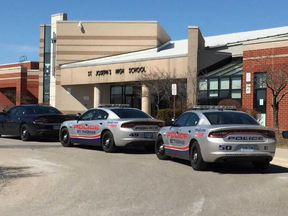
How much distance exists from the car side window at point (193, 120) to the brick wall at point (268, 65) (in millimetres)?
13011

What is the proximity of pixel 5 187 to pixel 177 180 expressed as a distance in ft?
11.1

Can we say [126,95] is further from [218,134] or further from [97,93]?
[218,134]

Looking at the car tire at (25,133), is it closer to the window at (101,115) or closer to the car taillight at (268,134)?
the window at (101,115)

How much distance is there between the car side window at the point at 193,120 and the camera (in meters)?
10.7

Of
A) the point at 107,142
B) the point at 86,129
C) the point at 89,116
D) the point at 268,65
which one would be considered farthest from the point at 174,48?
the point at 107,142

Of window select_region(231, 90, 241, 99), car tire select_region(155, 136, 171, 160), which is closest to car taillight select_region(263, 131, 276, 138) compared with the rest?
car tire select_region(155, 136, 171, 160)

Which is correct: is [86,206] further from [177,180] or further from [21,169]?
[21,169]

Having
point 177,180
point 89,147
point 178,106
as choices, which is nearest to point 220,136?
point 177,180

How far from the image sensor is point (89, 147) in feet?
52.4

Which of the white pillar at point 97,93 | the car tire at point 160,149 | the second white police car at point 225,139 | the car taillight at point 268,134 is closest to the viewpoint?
the second white police car at point 225,139

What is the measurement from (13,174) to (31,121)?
7.94 meters

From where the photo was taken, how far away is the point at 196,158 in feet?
33.7

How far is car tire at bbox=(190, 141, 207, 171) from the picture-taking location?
394 inches

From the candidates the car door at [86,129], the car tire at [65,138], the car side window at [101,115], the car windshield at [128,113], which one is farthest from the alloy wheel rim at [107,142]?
the car tire at [65,138]
